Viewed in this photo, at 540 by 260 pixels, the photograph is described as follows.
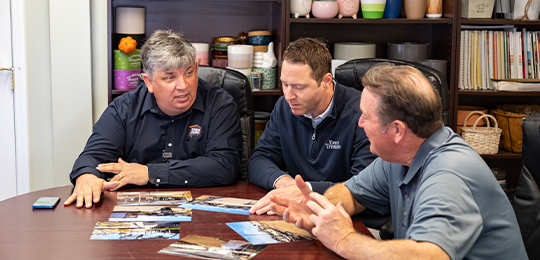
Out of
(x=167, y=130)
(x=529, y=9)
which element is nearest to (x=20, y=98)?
(x=167, y=130)

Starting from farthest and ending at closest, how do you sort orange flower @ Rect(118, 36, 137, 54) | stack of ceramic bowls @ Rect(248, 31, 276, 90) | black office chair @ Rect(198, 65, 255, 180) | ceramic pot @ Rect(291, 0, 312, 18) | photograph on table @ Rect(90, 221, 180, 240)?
stack of ceramic bowls @ Rect(248, 31, 276, 90), ceramic pot @ Rect(291, 0, 312, 18), orange flower @ Rect(118, 36, 137, 54), black office chair @ Rect(198, 65, 255, 180), photograph on table @ Rect(90, 221, 180, 240)

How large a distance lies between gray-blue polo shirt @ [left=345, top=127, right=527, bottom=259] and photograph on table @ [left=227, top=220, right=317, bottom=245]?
0.97 feet

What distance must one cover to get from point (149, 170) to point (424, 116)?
3.42 feet

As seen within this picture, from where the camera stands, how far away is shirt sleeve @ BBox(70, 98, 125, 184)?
193cm

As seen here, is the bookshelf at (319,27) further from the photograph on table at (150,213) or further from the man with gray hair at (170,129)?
the photograph on table at (150,213)

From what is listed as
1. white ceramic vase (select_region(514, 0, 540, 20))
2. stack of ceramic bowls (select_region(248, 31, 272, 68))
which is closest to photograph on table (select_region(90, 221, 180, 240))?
stack of ceramic bowls (select_region(248, 31, 272, 68))

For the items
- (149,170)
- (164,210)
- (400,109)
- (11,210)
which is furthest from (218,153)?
(400,109)

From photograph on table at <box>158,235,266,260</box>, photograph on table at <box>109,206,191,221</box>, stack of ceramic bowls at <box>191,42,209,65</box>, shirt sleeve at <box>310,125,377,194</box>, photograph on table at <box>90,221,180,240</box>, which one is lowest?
photograph on table at <box>158,235,266,260</box>

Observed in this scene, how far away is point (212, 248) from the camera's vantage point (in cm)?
134

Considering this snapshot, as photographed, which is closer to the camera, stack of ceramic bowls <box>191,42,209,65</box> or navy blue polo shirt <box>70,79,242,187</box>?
navy blue polo shirt <box>70,79,242,187</box>

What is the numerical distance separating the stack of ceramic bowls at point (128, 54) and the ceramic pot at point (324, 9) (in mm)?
1017

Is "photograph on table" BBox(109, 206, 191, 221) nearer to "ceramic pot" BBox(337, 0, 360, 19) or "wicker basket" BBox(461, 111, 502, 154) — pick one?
"ceramic pot" BBox(337, 0, 360, 19)

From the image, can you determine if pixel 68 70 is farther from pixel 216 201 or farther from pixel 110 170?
pixel 216 201

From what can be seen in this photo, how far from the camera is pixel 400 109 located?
4.28 ft
